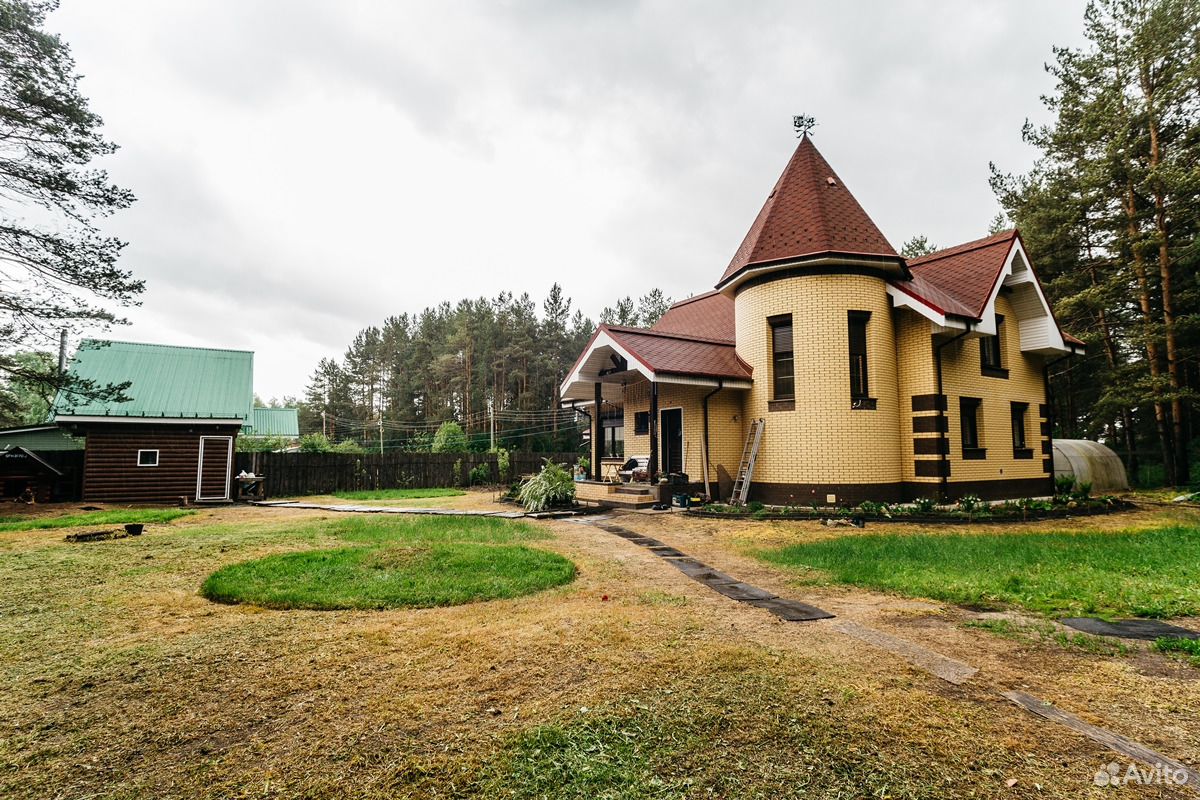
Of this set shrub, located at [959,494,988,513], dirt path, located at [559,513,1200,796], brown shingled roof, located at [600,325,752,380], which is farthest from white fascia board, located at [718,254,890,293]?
dirt path, located at [559,513,1200,796]

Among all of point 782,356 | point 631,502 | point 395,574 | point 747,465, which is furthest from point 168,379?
point 782,356

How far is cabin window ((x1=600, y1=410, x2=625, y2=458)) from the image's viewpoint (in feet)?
60.7

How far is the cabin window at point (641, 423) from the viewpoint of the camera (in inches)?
654

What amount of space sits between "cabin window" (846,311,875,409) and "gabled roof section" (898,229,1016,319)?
1598 mm

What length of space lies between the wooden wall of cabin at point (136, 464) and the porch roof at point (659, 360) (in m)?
12.6

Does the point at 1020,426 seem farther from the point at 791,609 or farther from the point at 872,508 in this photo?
the point at 791,609

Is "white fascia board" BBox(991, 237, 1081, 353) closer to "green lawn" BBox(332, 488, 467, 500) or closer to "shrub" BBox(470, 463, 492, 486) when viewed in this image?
"green lawn" BBox(332, 488, 467, 500)

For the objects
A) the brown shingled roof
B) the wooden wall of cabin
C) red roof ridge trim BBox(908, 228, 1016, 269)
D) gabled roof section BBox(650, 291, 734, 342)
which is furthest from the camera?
gabled roof section BBox(650, 291, 734, 342)

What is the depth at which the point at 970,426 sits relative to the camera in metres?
13.9

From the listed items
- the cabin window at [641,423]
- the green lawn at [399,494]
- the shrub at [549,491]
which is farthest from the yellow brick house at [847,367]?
the green lawn at [399,494]

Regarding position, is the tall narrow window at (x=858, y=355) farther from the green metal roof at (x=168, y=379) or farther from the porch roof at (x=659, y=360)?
the green metal roof at (x=168, y=379)

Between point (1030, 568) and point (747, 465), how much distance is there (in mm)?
7283

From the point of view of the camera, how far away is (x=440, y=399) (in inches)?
1826

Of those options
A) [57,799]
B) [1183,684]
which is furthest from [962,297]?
[57,799]
